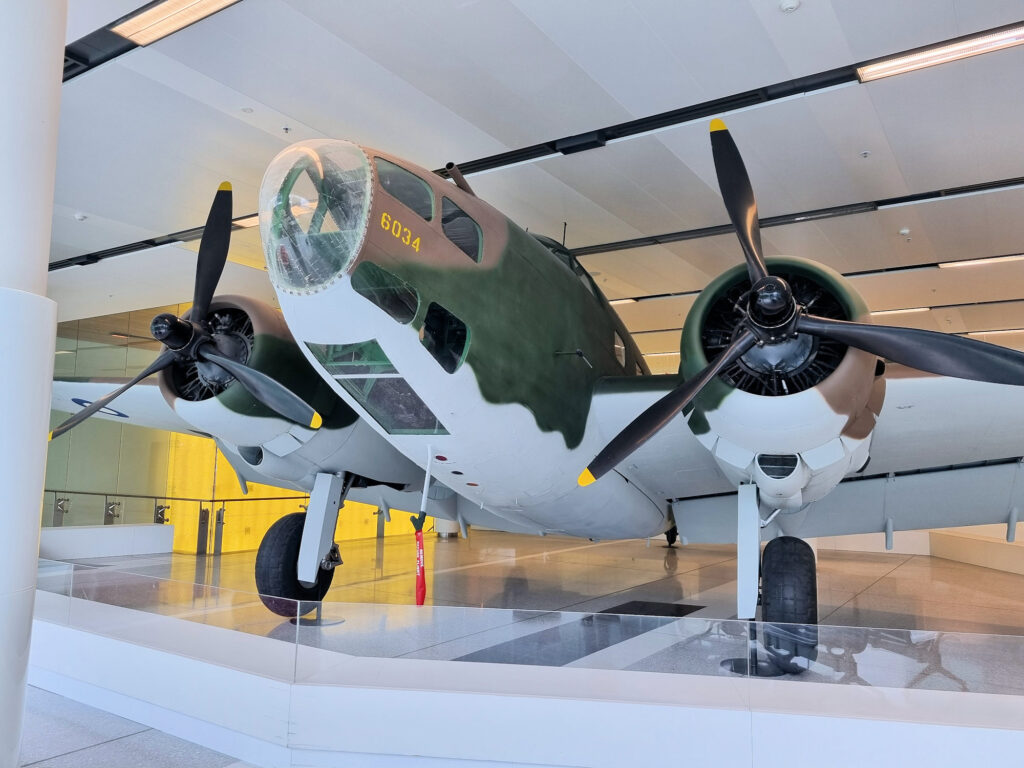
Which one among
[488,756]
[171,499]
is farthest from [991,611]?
[171,499]

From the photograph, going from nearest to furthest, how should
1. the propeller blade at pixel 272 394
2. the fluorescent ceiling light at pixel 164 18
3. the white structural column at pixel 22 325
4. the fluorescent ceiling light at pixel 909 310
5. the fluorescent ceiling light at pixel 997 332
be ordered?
A: 1. the white structural column at pixel 22 325
2. the fluorescent ceiling light at pixel 164 18
3. the propeller blade at pixel 272 394
4. the fluorescent ceiling light at pixel 909 310
5. the fluorescent ceiling light at pixel 997 332

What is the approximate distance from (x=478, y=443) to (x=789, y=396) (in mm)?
2133

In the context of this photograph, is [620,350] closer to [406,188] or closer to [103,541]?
[406,188]

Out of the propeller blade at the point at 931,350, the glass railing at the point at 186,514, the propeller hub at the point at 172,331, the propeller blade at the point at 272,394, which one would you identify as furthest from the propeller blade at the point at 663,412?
the glass railing at the point at 186,514

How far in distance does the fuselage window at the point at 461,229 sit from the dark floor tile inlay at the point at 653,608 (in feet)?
16.3

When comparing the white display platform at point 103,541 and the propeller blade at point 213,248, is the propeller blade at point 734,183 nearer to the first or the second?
the propeller blade at point 213,248

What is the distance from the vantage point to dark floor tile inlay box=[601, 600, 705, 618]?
8.38 m

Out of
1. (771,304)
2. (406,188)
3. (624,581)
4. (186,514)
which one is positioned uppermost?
(406,188)

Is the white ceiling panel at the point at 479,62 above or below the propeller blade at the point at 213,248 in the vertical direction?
above

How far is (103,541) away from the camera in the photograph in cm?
1127

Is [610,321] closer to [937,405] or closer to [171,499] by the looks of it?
[937,405]

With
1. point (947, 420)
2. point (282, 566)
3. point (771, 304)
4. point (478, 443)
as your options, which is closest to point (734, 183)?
point (771, 304)

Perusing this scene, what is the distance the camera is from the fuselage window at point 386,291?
416 cm

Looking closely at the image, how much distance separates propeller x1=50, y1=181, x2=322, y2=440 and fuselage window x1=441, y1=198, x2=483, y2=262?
1879 millimetres
